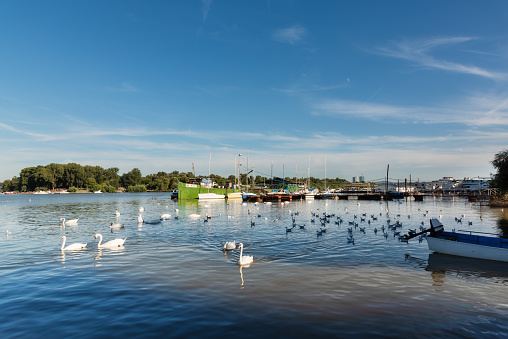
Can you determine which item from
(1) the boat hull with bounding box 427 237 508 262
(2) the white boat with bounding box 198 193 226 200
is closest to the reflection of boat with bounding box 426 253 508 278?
(1) the boat hull with bounding box 427 237 508 262

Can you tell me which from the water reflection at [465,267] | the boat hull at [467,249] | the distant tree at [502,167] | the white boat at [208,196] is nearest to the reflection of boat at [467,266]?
the water reflection at [465,267]

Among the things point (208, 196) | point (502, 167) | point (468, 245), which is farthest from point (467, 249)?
point (208, 196)

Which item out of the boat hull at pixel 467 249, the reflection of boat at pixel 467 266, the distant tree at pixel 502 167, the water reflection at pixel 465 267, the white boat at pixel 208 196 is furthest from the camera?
the white boat at pixel 208 196

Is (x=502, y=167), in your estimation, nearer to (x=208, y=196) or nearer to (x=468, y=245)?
(x=468, y=245)

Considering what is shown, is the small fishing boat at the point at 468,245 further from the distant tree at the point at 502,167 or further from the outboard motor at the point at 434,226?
the distant tree at the point at 502,167

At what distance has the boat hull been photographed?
16.9 m

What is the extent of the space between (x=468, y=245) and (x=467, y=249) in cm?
32

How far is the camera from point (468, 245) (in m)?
18.0

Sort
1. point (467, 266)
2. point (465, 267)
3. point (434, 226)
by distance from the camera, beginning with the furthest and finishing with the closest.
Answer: point (434, 226) → point (467, 266) → point (465, 267)

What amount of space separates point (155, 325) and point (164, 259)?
885 centimetres

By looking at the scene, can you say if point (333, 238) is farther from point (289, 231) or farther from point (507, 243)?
point (507, 243)

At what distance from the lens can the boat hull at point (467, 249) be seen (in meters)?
16.9

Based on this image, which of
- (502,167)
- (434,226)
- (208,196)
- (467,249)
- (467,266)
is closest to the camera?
(467,266)

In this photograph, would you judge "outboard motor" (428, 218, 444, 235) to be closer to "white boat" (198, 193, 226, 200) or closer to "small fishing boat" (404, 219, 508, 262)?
"small fishing boat" (404, 219, 508, 262)
